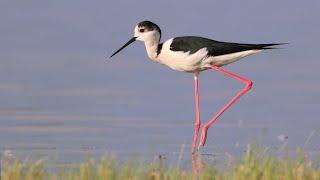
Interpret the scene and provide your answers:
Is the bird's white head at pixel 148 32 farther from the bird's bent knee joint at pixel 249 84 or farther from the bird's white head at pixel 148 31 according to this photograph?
the bird's bent knee joint at pixel 249 84

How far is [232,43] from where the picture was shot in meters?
12.4

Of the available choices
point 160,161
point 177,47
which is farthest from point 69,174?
point 177,47

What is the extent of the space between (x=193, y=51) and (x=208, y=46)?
233 mm

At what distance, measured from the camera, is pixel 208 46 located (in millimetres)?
12305

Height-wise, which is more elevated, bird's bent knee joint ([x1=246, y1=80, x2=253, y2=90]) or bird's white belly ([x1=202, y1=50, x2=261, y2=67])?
bird's white belly ([x1=202, y1=50, x2=261, y2=67])

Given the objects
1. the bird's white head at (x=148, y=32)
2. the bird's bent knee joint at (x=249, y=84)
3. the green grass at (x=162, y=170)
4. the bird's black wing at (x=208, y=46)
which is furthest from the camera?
the bird's bent knee joint at (x=249, y=84)

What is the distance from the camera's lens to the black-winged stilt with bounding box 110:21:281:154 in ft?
40.2

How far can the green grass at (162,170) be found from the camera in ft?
24.7

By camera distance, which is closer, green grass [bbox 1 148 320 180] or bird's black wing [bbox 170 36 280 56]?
green grass [bbox 1 148 320 180]

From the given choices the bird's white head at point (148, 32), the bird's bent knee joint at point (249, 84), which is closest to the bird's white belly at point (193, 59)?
the bird's white head at point (148, 32)

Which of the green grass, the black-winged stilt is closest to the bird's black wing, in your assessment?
the black-winged stilt

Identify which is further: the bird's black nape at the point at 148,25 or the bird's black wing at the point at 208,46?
the bird's black nape at the point at 148,25

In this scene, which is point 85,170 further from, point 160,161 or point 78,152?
point 78,152

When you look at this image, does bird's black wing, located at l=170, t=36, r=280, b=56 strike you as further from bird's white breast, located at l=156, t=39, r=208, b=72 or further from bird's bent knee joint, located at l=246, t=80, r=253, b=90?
bird's bent knee joint, located at l=246, t=80, r=253, b=90
